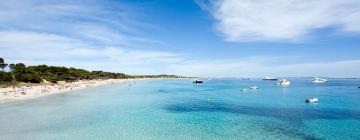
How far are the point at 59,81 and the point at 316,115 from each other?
112172mm

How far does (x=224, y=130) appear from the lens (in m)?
30.1

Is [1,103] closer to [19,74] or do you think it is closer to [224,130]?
[224,130]

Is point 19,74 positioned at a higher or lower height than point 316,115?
higher

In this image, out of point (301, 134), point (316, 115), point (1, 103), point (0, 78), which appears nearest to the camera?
point (301, 134)

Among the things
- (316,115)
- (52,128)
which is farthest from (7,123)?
(316,115)

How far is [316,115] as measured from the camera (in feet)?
132

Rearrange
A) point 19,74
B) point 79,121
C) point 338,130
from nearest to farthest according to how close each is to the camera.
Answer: point 338,130 < point 79,121 < point 19,74

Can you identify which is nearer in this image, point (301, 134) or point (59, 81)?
point (301, 134)

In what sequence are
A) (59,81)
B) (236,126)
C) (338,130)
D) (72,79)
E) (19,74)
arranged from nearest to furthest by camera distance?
(338,130), (236,126), (19,74), (59,81), (72,79)

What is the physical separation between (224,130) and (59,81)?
112622mm

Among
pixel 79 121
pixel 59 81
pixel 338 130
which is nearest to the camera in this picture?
pixel 338 130

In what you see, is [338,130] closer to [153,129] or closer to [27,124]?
[153,129]

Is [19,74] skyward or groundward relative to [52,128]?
skyward

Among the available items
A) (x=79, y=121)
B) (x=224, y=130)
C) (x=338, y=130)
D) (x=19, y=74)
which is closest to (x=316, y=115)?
(x=338, y=130)
